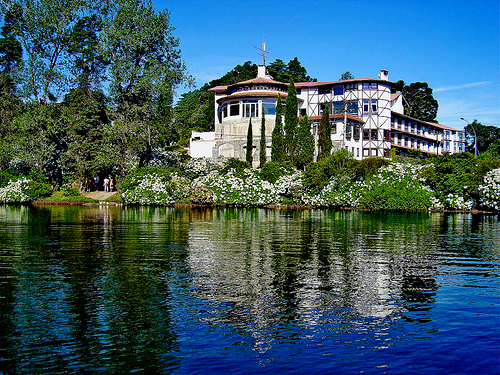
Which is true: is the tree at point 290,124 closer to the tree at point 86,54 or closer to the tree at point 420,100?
the tree at point 86,54

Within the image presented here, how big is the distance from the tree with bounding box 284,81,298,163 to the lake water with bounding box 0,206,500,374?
38.0 m

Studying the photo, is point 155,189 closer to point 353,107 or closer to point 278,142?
Result: point 278,142

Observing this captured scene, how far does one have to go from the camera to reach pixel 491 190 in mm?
38688

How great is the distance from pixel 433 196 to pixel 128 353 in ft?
131

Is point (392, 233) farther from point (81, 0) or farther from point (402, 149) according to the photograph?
point (402, 149)

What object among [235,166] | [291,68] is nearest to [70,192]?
[235,166]

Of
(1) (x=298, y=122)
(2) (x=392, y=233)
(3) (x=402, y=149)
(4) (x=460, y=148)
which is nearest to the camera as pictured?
(2) (x=392, y=233)

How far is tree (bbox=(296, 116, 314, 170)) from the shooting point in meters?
55.2

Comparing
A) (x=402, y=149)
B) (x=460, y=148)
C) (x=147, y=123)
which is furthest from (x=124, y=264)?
(x=460, y=148)

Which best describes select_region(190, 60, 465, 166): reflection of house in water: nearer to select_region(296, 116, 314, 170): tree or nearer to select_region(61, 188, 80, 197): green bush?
select_region(296, 116, 314, 170): tree

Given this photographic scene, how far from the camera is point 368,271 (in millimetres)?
13547

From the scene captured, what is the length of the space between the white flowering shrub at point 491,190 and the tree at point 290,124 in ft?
70.9

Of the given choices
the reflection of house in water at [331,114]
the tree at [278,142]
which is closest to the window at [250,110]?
the reflection of house in water at [331,114]

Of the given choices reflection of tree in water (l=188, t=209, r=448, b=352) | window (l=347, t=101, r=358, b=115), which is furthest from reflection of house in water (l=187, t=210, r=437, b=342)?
window (l=347, t=101, r=358, b=115)
